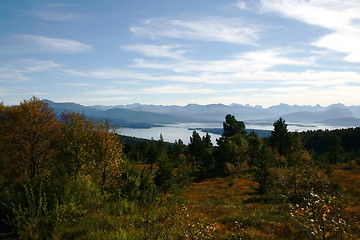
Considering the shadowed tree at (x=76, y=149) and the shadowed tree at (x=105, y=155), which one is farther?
the shadowed tree at (x=76, y=149)

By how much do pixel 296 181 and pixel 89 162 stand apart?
17.2m

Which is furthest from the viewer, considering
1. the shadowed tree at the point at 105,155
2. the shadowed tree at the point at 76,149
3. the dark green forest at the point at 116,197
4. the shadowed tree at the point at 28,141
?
the shadowed tree at the point at 28,141

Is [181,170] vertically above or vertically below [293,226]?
below

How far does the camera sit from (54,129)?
2845cm

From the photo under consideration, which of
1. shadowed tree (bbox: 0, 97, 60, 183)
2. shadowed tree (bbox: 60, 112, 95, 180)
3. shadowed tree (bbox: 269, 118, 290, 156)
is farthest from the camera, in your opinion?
shadowed tree (bbox: 269, 118, 290, 156)

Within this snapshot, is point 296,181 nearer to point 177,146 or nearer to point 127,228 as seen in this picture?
point 127,228

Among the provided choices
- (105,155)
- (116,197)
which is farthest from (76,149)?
(116,197)

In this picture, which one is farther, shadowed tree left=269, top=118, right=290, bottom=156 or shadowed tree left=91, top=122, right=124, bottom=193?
shadowed tree left=269, top=118, right=290, bottom=156

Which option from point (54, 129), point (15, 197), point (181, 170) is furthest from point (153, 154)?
point (15, 197)

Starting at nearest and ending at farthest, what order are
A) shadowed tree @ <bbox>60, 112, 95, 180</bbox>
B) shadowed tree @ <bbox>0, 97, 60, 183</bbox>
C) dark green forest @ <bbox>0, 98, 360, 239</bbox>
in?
dark green forest @ <bbox>0, 98, 360, 239</bbox> < shadowed tree @ <bbox>60, 112, 95, 180</bbox> < shadowed tree @ <bbox>0, 97, 60, 183</bbox>

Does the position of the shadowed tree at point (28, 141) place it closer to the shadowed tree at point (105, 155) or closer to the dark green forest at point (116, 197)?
the dark green forest at point (116, 197)

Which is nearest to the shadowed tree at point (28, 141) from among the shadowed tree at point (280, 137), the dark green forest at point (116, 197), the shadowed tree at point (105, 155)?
the dark green forest at point (116, 197)

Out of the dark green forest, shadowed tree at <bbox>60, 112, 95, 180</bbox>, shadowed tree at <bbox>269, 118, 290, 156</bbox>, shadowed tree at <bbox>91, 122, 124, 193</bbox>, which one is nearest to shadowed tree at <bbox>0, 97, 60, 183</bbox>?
the dark green forest

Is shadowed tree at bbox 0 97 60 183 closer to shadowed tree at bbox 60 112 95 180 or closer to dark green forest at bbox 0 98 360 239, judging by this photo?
dark green forest at bbox 0 98 360 239
